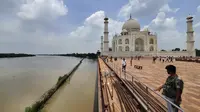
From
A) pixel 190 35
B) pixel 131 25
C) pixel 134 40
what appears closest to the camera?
pixel 190 35

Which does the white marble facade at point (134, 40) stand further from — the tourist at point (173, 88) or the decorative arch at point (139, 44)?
the tourist at point (173, 88)

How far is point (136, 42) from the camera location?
79.6 m

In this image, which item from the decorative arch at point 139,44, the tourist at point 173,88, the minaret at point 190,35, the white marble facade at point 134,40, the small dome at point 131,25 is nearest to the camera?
the tourist at point 173,88

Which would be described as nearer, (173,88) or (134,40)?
(173,88)

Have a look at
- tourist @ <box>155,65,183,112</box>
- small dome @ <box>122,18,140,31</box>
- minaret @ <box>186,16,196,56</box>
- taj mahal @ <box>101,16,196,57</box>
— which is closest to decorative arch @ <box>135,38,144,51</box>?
taj mahal @ <box>101,16,196,57</box>

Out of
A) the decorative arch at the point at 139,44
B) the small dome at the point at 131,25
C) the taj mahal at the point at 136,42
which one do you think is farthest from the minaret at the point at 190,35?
the small dome at the point at 131,25

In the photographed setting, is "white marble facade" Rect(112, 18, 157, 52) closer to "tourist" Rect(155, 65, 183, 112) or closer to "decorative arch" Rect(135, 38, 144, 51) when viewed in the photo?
"decorative arch" Rect(135, 38, 144, 51)

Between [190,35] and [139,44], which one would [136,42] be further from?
[190,35]

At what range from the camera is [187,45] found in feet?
213

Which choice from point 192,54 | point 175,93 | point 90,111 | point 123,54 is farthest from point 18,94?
point 192,54

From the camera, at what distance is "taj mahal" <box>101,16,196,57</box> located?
64113mm

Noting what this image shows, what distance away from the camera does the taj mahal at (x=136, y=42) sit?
6411 cm

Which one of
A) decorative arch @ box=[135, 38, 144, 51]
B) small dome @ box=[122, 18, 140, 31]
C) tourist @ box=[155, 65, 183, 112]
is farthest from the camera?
small dome @ box=[122, 18, 140, 31]

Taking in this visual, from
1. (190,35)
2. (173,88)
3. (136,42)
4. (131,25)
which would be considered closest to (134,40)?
(136,42)
